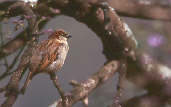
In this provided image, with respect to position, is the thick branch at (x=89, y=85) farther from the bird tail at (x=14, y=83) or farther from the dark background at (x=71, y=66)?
the dark background at (x=71, y=66)

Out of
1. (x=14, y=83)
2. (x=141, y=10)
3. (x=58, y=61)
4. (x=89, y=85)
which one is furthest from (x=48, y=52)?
(x=141, y=10)

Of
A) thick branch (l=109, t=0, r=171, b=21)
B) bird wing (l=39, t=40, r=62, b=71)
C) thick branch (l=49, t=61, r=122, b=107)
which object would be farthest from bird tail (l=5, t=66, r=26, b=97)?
thick branch (l=109, t=0, r=171, b=21)

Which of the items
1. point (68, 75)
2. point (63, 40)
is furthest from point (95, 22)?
point (68, 75)

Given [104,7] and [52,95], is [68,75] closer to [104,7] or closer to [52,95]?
[52,95]

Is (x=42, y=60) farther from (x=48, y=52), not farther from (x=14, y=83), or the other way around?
(x=14, y=83)

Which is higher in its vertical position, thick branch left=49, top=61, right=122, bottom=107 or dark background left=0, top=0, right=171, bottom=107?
thick branch left=49, top=61, right=122, bottom=107

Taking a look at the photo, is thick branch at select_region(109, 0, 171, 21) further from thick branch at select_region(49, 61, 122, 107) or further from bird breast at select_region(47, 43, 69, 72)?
bird breast at select_region(47, 43, 69, 72)

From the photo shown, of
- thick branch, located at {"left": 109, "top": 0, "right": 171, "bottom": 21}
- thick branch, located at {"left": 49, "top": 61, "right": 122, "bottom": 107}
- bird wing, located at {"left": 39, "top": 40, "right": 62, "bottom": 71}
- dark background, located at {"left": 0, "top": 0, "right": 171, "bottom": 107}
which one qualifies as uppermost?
bird wing, located at {"left": 39, "top": 40, "right": 62, "bottom": 71}
